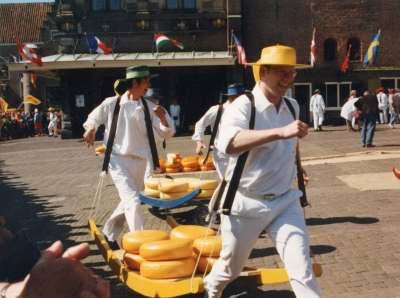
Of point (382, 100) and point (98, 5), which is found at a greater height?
point (98, 5)

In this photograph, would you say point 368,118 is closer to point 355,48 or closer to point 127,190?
point 127,190

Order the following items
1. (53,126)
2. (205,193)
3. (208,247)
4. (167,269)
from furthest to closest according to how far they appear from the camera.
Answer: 1. (53,126)
2. (205,193)
3. (208,247)
4. (167,269)

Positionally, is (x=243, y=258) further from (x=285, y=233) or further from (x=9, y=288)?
(x=9, y=288)

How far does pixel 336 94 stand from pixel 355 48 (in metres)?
2.87

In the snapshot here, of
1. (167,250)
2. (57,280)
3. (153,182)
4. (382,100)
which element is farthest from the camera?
(382,100)

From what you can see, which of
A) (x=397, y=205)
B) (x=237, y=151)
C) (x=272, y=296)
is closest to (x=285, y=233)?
(x=237, y=151)

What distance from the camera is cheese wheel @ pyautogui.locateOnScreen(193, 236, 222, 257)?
566 centimetres

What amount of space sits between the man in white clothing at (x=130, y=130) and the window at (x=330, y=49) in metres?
28.9

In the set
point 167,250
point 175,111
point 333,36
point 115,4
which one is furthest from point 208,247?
point 333,36

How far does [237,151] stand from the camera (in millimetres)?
4441

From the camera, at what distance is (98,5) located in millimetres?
33094

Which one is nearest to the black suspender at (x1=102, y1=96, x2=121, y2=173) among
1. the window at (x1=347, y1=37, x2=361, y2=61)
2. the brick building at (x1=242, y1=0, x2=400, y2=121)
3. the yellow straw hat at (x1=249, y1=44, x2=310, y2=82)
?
the yellow straw hat at (x1=249, y1=44, x2=310, y2=82)

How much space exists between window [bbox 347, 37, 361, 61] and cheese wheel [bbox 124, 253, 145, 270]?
30.8 metres

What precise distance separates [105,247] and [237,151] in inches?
94.8
